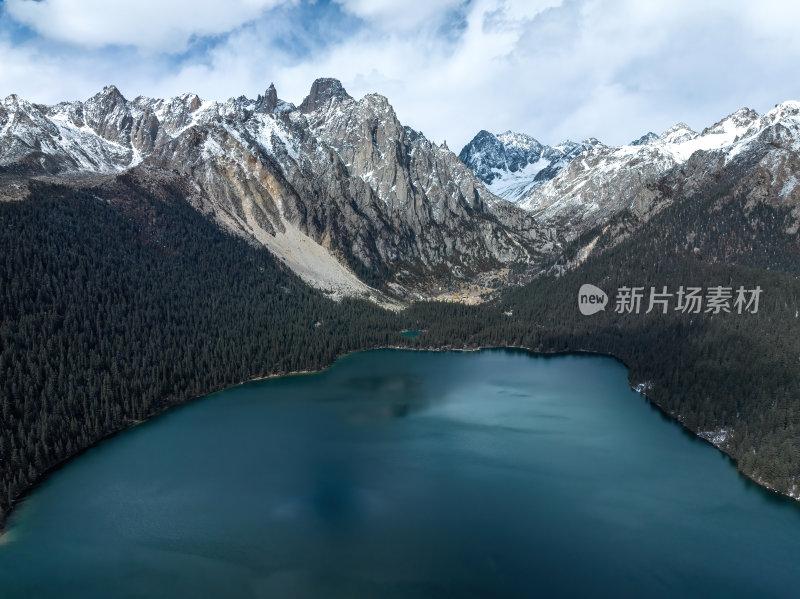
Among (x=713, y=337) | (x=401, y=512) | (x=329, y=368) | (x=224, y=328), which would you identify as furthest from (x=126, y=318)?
(x=713, y=337)

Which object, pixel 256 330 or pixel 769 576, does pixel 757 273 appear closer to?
pixel 769 576

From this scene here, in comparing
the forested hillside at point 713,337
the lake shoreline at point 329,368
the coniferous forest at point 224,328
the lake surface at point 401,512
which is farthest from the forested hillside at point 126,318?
the forested hillside at point 713,337

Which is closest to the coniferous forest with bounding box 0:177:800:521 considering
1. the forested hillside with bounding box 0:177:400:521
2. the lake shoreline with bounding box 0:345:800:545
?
the forested hillside with bounding box 0:177:400:521

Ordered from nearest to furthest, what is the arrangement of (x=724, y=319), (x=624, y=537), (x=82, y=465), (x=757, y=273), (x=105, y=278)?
(x=624, y=537) → (x=82, y=465) → (x=105, y=278) → (x=724, y=319) → (x=757, y=273)

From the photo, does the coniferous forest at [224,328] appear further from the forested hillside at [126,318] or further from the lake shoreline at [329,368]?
the lake shoreline at [329,368]

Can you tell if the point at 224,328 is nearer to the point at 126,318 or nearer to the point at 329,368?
the point at 126,318

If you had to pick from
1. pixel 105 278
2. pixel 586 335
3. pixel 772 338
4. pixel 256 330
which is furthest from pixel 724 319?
pixel 105 278
